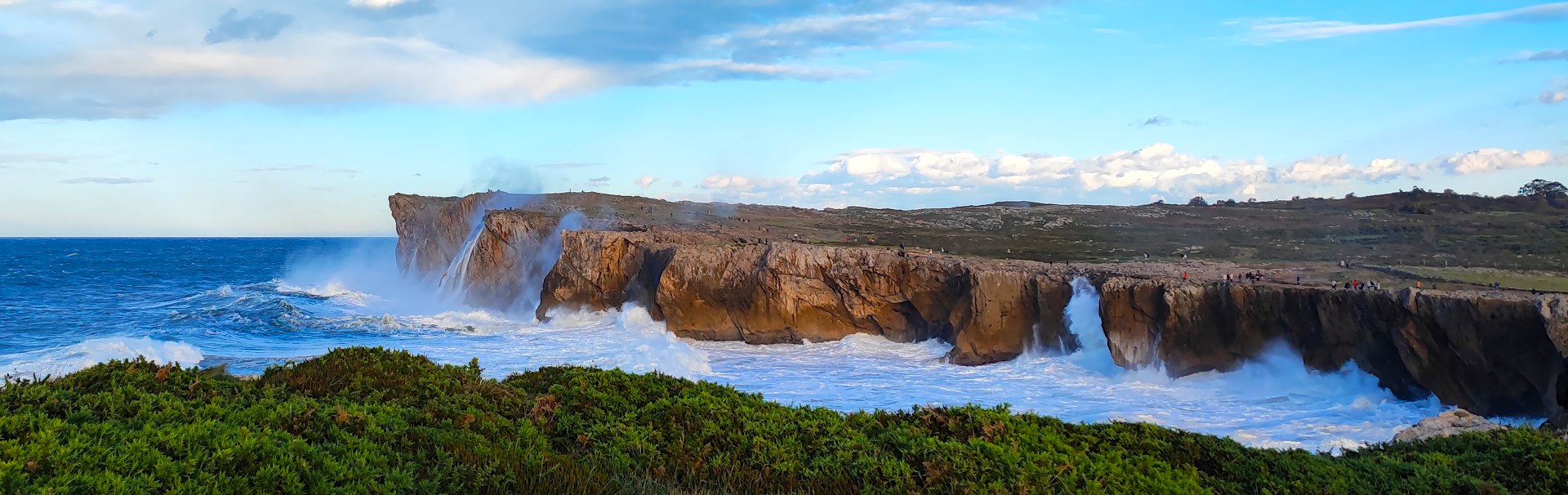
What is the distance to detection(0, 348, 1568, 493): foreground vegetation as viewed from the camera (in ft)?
17.6

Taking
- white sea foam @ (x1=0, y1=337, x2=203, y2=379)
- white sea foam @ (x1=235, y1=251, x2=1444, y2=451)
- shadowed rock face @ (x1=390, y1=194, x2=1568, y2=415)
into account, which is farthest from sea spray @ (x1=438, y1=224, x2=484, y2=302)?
white sea foam @ (x1=0, y1=337, x2=203, y2=379)

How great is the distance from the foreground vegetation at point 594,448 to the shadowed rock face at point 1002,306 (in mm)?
8962

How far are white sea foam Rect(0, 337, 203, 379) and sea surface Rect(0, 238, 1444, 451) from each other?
0.08 m

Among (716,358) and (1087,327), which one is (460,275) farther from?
(1087,327)

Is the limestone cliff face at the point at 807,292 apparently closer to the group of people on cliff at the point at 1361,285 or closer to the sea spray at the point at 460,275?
the group of people on cliff at the point at 1361,285

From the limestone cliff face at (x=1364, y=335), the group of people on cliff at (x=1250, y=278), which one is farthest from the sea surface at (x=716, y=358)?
the group of people on cliff at (x=1250, y=278)

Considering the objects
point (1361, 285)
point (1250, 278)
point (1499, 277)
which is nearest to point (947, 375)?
point (1250, 278)

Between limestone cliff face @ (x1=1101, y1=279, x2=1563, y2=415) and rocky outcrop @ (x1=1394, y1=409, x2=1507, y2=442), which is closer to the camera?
rocky outcrop @ (x1=1394, y1=409, x2=1507, y2=442)

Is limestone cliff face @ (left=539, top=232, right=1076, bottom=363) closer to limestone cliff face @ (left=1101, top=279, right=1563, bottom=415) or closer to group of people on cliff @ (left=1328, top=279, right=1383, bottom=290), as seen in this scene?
limestone cliff face @ (left=1101, top=279, right=1563, bottom=415)

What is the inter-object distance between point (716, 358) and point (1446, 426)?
1720 centimetres

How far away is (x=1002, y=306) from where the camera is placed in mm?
24359

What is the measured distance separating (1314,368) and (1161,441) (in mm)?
13543

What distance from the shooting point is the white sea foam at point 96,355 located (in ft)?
72.2

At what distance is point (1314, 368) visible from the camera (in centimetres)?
1877
